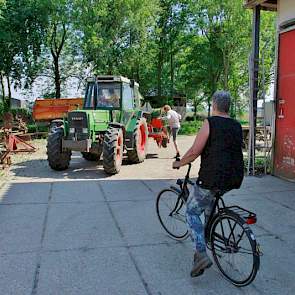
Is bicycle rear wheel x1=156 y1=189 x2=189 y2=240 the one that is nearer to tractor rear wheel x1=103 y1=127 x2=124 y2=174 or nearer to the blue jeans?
the blue jeans

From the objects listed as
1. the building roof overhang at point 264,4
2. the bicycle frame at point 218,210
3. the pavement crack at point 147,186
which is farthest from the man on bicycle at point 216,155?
the building roof overhang at point 264,4

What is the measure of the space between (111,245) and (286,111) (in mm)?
5540

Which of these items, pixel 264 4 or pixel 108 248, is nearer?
pixel 108 248

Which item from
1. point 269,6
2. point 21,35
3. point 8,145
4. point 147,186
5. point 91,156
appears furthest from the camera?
point 21,35

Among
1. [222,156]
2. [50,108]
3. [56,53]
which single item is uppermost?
[56,53]

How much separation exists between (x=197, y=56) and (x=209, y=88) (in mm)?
3503

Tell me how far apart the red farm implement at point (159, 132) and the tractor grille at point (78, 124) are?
13.2 feet

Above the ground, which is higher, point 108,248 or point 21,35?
point 21,35

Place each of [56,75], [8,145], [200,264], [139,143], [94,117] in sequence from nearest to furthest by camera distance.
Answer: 1. [200,264]
2. [94,117]
3. [139,143]
4. [8,145]
5. [56,75]

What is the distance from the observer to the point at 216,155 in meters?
3.77

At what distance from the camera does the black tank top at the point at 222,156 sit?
3754mm

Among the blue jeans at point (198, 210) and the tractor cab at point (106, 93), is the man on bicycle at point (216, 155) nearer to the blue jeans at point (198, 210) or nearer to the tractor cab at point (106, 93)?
the blue jeans at point (198, 210)

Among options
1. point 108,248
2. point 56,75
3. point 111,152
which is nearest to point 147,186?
point 111,152

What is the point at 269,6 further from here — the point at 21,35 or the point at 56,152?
the point at 21,35
